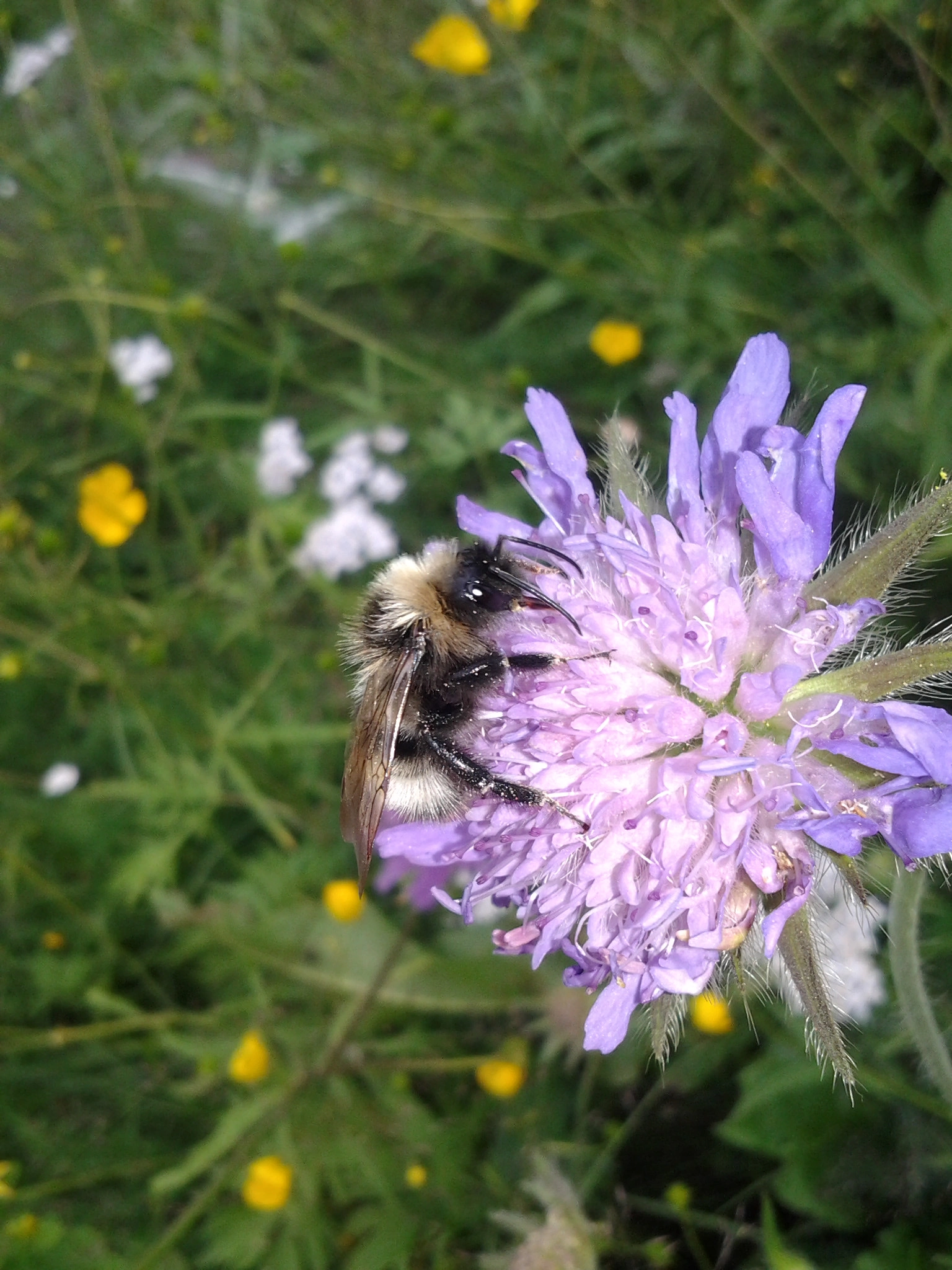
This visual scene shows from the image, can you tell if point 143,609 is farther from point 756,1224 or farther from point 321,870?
point 756,1224

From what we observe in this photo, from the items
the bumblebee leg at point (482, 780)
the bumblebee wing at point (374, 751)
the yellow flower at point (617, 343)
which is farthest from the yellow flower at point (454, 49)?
the bumblebee leg at point (482, 780)

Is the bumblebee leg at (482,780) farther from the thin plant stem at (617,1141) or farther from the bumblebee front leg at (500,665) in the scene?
the thin plant stem at (617,1141)

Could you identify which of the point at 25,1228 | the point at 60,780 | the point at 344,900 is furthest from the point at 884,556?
the point at 60,780

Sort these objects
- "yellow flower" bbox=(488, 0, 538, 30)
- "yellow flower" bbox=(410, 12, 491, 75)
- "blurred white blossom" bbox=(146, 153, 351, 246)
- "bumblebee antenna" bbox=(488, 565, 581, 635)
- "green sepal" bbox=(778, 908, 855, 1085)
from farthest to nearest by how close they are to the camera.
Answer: "blurred white blossom" bbox=(146, 153, 351, 246) → "yellow flower" bbox=(410, 12, 491, 75) → "yellow flower" bbox=(488, 0, 538, 30) → "bumblebee antenna" bbox=(488, 565, 581, 635) → "green sepal" bbox=(778, 908, 855, 1085)

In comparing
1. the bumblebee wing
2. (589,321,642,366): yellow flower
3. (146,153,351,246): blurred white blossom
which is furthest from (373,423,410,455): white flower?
Answer: the bumblebee wing

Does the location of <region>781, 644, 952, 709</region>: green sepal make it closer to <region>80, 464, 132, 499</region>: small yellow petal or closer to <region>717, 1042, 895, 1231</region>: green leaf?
<region>717, 1042, 895, 1231</region>: green leaf

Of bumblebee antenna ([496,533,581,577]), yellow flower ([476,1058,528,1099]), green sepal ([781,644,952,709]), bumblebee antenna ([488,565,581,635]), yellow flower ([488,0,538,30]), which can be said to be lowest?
yellow flower ([476,1058,528,1099])

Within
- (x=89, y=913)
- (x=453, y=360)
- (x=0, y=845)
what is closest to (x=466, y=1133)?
(x=89, y=913)
